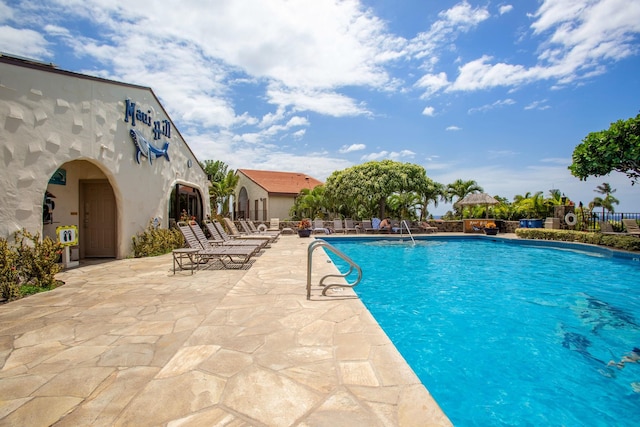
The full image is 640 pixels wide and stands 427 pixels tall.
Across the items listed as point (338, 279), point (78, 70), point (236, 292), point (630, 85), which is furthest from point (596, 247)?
point (78, 70)

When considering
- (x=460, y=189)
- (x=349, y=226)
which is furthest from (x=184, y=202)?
(x=460, y=189)

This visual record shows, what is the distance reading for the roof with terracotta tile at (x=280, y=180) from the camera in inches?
1064

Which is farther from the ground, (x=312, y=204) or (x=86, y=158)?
(x=86, y=158)

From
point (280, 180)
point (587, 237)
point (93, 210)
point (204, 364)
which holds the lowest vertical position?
point (204, 364)

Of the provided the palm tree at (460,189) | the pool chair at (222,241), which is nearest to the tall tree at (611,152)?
the pool chair at (222,241)

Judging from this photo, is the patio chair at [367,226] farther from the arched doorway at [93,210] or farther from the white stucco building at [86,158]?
the arched doorway at [93,210]

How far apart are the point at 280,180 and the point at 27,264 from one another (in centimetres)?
2386

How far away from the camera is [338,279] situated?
6609mm

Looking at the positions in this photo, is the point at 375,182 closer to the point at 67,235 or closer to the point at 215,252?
the point at 215,252

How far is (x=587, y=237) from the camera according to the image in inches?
597

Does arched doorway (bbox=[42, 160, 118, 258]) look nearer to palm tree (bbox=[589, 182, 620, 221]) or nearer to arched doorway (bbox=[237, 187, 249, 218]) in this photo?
arched doorway (bbox=[237, 187, 249, 218])

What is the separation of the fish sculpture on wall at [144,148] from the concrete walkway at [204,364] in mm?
5743

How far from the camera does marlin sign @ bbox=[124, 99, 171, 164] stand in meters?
9.50

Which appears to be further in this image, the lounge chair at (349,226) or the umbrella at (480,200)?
the umbrella at (480,200)
